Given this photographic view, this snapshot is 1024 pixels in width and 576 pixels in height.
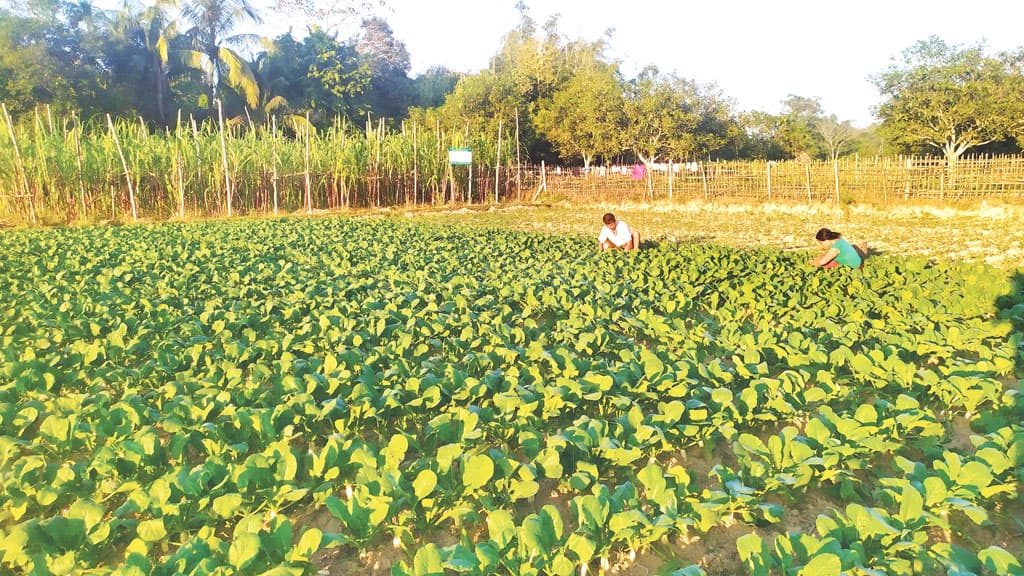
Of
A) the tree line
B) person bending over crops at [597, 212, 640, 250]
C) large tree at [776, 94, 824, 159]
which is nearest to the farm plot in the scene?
person bending over crops at [597, 212, 640, 250]

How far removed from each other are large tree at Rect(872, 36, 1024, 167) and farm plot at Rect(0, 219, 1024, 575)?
2496 cm

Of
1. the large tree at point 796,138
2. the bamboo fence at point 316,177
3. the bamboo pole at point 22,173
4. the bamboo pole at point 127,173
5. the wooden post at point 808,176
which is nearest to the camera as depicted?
the bamboo pole at point 22,173

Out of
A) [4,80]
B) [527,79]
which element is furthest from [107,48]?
[527,79]

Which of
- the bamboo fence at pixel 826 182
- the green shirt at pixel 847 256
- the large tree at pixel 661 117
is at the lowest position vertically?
the green shirt at pixel 847 256

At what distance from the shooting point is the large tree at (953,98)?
24.3 meters

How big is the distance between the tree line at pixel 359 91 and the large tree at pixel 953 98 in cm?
5

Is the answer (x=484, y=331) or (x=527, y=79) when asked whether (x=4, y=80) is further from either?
(x=484, y=331)

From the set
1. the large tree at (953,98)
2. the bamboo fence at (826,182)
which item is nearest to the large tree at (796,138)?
the large tree at (953,98)

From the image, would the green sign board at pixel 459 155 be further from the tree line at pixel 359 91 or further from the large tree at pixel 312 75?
the large tree at pixel 312 75

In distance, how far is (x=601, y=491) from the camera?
2166 mm

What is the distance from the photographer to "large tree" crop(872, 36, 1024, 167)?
24297 mm

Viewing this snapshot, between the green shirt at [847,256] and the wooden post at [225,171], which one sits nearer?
the green shirt at [847,256]

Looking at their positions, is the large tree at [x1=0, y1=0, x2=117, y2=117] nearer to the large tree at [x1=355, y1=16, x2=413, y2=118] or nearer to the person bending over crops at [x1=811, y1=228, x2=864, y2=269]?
the large tree at [x1=355, y1=16, x2=413, y2=118]

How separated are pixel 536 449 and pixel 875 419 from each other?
1.65 meters
